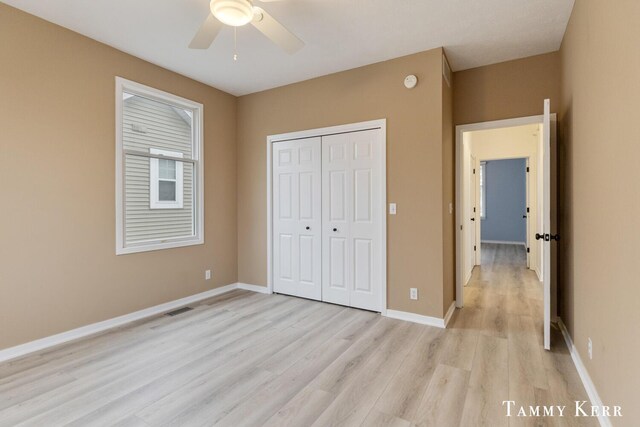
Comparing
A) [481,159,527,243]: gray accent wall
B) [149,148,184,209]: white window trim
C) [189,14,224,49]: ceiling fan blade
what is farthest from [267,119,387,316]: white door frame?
[481,159,527,243]: gray accent wall

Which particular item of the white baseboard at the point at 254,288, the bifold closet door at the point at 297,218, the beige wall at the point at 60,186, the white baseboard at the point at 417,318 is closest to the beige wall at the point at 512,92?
the white baseboard at the point at 417,318

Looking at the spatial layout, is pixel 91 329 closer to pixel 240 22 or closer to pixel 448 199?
pixel 240 22

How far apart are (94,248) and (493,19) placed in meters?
4.24

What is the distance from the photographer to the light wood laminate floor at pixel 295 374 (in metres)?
1.87

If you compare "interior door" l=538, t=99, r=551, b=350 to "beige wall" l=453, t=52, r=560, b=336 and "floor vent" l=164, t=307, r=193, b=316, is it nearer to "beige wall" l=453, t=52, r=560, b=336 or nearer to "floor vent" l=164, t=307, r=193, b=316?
"beige wall" l=453, t=52, r=560, b=336

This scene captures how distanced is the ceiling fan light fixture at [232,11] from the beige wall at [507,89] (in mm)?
2751

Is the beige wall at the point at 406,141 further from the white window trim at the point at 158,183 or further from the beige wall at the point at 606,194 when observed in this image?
the white window trim at the point at 158,183

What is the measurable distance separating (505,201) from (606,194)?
8.93 m

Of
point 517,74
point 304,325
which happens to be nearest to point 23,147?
point 304,325

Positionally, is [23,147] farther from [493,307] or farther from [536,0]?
[493,307]

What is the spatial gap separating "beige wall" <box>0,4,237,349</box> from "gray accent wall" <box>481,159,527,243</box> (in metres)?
9.48

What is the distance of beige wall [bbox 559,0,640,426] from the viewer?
138 centimetres

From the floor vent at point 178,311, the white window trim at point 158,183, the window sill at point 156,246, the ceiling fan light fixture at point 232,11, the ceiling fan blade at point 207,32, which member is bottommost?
the floor vent at point 178,311

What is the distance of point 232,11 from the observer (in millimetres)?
1913
